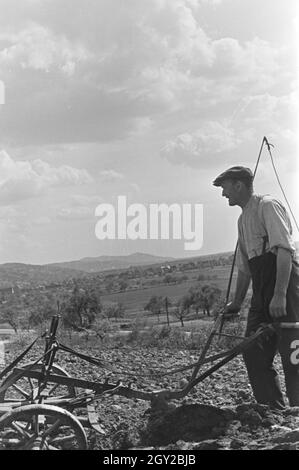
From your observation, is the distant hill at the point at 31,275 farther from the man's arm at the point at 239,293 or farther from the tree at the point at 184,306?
the man's arm at the point at 239,293

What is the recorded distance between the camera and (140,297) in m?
59.8

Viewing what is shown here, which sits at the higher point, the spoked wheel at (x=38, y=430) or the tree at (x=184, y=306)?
the spoked wheel at (x=38, y=430)

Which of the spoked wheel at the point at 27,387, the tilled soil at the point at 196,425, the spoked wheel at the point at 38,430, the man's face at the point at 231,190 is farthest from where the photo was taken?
the man's face at the point at 231,190

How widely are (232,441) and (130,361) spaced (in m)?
5.05

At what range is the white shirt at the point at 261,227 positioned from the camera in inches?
186

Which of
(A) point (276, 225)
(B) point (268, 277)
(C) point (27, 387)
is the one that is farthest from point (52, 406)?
(C) point (27, 387)

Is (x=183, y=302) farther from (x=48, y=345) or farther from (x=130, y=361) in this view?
(x=48, y=345)

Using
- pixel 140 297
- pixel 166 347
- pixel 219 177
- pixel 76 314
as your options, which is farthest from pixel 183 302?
pixel 219 177

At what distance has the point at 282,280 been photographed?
467 cm

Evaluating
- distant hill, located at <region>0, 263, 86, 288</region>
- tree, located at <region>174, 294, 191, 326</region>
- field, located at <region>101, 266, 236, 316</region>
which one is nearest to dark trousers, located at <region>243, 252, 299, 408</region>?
tree, located at <region>174, 294, 191, 326</region>

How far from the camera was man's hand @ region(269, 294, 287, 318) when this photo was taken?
4.66 m

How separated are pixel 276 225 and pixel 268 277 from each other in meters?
0.50

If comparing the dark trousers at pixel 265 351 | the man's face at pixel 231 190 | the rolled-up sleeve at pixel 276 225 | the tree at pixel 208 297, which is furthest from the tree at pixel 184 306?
the rolled-up sleeve at pixel 276 225

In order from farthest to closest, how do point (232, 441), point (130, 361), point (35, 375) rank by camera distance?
point (130, 361), point (35, 375), point (232, 441)
